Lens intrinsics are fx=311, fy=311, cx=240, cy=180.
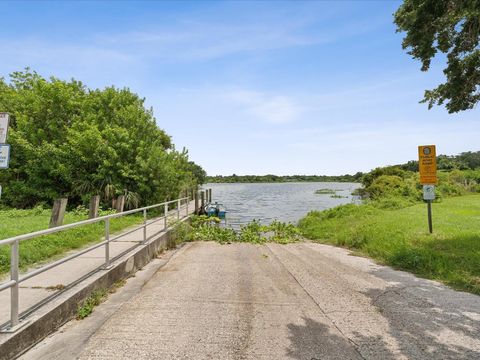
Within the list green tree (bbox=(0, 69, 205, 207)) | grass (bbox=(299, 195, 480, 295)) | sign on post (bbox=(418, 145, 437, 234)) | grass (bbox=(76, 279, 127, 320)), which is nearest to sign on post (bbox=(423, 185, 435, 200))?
sign on post (bbox=(418, 145, 437, 234))

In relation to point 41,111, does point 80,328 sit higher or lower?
lower

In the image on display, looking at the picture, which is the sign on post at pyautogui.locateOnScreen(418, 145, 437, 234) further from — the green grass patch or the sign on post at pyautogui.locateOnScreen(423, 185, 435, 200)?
the green grass patch

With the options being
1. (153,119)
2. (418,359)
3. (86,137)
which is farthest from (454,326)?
(153,119)

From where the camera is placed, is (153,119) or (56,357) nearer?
(56,357)

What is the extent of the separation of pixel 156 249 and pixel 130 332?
511 centimetres

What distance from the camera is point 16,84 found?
74.9 ft

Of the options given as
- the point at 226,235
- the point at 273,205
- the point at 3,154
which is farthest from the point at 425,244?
the point at 273,205

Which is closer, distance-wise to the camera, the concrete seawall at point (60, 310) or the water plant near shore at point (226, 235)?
the concrete seawall at point (60, 310)

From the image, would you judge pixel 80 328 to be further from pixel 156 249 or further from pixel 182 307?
pixel 156 249

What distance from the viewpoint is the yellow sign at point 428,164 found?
34.1 feet

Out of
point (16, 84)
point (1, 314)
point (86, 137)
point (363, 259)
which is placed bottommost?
point (363, 259)

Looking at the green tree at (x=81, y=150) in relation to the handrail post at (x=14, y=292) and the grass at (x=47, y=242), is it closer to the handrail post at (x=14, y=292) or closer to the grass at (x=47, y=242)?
the grass at (x=47, y=242)

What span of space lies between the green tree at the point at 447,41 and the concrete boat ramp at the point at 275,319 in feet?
17.7

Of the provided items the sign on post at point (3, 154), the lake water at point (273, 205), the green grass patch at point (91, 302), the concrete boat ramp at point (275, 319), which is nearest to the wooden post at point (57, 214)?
the concrete boat ramp at point (275, 319)
